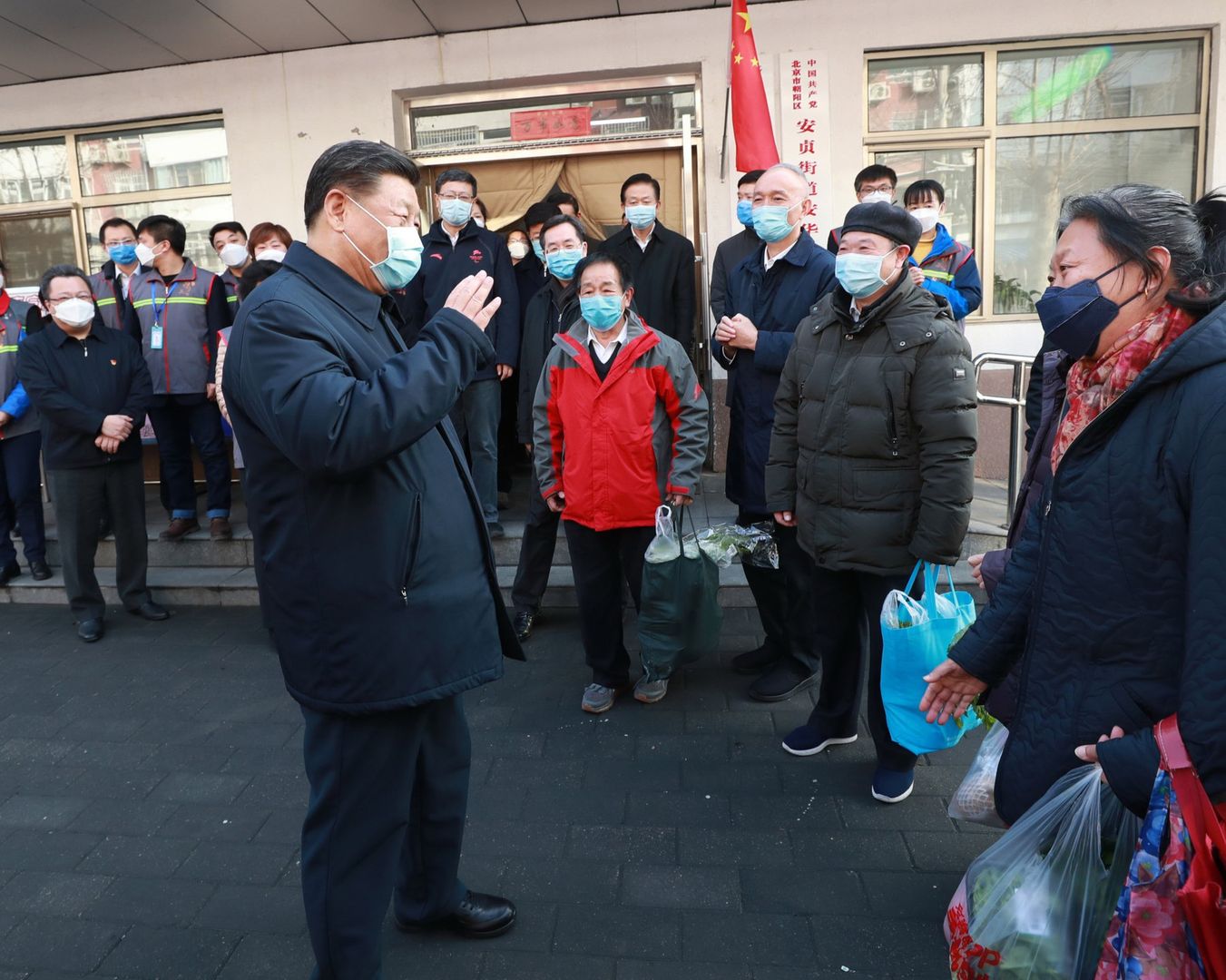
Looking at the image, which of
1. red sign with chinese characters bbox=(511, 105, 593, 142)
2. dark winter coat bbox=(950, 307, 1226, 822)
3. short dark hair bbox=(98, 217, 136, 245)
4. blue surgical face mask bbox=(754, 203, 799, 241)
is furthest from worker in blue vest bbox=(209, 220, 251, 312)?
dark winter coat bbox=(950, 307, 1226, 822)

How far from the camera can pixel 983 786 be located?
7.87 feet

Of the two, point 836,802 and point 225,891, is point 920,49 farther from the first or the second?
point 225,891

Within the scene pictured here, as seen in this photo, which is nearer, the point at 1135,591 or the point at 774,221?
the point at 1135,591

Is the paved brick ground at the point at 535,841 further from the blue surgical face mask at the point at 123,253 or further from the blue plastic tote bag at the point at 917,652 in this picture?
the blue surgical face mask at the point at 123,253

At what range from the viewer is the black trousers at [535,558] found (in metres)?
4.89

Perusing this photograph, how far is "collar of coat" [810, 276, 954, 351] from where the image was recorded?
3053 mm

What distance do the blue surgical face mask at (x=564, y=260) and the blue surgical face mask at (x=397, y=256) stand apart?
9.03ft

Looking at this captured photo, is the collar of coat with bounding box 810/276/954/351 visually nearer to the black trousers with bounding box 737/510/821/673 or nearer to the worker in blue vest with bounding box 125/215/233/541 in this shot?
the black trousers with bounding box 737/510/821/673

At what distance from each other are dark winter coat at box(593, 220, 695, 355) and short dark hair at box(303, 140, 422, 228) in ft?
12.4

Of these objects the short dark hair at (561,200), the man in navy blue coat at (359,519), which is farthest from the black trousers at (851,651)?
the short dark hair at (561,200)

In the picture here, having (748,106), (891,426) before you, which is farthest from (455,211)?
(891,426)

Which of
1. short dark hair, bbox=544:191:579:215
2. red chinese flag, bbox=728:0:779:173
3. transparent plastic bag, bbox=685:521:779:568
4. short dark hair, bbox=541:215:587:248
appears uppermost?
red chinese flag, bbox=728:0:779:173

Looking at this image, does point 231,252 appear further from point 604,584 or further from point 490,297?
point 604,584

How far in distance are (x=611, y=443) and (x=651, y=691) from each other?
1.15m
